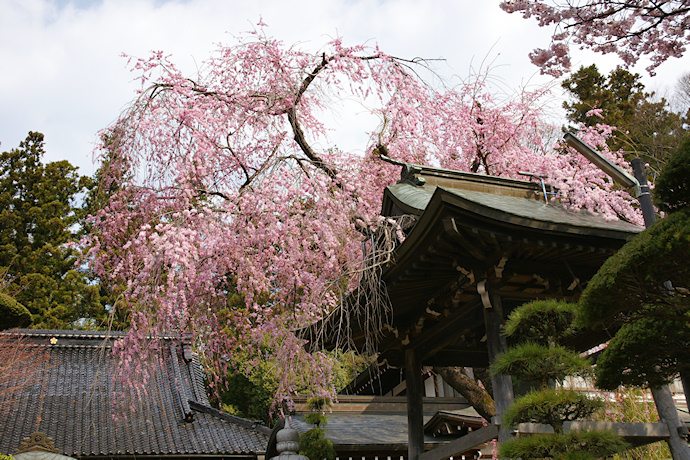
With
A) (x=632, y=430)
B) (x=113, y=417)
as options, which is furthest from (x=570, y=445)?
(x=113, y=417)

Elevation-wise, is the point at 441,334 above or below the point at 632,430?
above

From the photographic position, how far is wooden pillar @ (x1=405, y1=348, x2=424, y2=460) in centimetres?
685

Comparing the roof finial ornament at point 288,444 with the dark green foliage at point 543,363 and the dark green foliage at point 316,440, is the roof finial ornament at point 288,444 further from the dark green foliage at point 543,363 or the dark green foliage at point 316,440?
the dark green foliage at point 543,363

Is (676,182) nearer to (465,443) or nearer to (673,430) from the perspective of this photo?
(673,430)

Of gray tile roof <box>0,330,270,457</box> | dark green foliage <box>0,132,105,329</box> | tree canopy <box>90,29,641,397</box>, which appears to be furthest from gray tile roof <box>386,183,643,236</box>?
dark green foliage <box>0,132,105,329</box>

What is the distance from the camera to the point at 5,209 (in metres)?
21.6

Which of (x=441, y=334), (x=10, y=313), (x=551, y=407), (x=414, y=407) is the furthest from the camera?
(x=414, y=407)

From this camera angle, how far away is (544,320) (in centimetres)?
405

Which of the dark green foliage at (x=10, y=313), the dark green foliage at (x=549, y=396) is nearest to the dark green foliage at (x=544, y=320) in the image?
the dark green foliage at (x=549, y=396)

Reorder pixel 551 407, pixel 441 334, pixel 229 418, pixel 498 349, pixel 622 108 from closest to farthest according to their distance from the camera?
pixel 551 407 → pixel 498 349 → pixel 441 334 → pixel 229 418 → pixel 622 108

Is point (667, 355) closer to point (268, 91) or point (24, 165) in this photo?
point (268, 91)

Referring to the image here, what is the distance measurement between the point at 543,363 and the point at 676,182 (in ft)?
4.62

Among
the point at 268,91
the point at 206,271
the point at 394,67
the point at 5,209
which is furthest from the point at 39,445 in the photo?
the point at 5,209

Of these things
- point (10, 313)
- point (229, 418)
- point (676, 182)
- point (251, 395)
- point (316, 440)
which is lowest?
point (316, 440)
